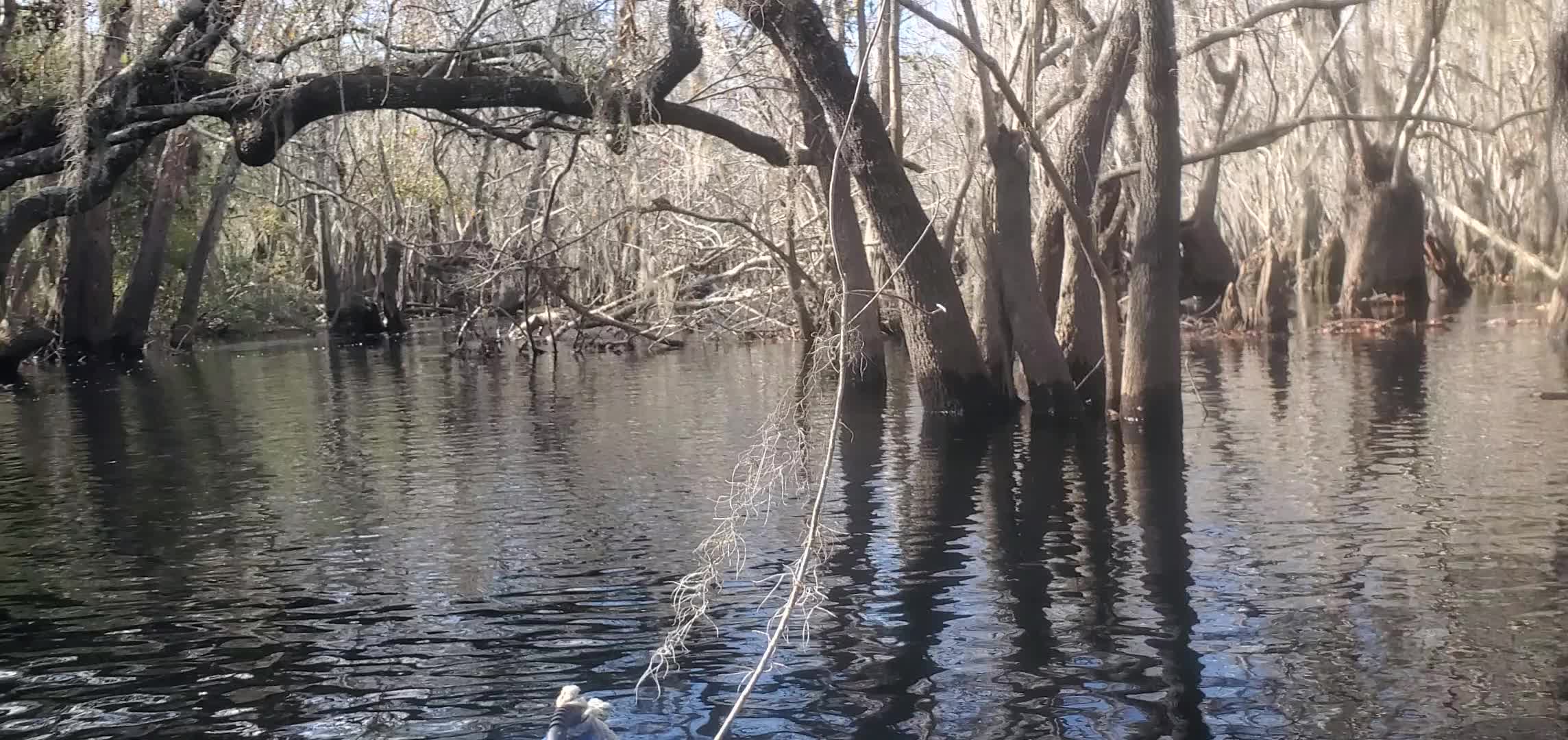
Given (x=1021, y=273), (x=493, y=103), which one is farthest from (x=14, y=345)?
(x=1021, y=273)

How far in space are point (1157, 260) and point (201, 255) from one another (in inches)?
1169

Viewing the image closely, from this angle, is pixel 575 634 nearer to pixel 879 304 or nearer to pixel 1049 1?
pixel 1049 1

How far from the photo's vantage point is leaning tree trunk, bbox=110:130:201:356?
35.6 m

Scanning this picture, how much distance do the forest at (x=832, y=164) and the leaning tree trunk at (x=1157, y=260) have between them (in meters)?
0.04

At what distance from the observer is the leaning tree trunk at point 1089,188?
16625 mm

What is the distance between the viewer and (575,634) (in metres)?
8.78

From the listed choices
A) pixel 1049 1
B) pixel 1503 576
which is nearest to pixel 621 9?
pixel 1049 1

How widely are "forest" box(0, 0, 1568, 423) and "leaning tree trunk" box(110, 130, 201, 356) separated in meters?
0.09

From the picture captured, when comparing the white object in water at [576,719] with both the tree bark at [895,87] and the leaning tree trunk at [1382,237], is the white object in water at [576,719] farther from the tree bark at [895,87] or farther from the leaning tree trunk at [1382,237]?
the leaning tree trunk at [1382,237]

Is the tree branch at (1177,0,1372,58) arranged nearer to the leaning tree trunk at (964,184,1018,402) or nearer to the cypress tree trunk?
the leaning tree trunk at (964,184,1018,402)

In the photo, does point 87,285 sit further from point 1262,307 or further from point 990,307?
point 1262,307

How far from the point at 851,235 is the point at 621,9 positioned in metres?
4.57

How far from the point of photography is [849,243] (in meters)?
20.3

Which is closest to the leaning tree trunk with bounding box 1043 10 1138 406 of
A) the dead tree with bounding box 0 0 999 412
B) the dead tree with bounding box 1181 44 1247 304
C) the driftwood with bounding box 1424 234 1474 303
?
the dead tree with bounding box 0 0 999 412
